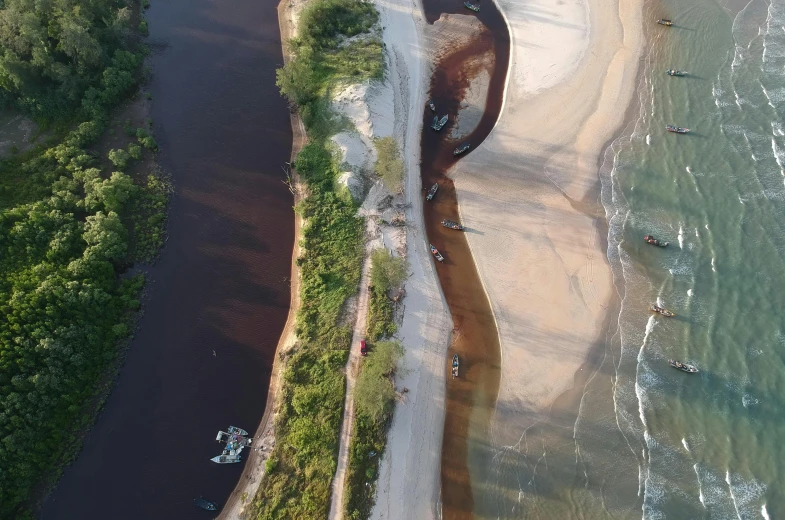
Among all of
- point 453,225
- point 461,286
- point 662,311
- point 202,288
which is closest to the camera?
point 662,311

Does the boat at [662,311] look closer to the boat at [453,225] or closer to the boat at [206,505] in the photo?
the boat at [453,225]

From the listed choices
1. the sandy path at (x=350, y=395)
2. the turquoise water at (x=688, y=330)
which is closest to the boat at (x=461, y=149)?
the turquoise water at (x=688, y=330)

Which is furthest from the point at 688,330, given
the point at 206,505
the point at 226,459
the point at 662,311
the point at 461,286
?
the point at 206,505

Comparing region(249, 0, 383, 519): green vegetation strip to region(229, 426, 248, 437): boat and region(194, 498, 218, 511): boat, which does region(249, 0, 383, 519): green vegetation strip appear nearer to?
region(229, 426, 248, 437): boat

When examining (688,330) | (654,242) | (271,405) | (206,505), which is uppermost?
(654,242)

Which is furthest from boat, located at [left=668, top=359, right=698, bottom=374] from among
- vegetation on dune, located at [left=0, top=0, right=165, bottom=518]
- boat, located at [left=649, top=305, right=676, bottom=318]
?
vegetation on dune, located at [left=0, top=0, right=165, bottom=518]

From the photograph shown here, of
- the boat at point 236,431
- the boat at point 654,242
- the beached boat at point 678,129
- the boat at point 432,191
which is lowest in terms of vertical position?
the boat at point 236,431

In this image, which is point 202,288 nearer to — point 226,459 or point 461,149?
point 226,459

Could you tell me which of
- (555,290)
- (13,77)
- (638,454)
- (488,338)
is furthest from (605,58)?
(13,77)

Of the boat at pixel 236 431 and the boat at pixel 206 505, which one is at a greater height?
the boat at pixel 236 431
